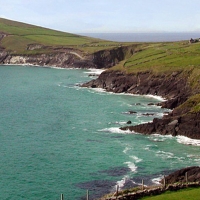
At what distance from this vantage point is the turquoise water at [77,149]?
57.7 meters

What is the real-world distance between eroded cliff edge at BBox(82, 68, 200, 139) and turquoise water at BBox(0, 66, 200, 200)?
310cm

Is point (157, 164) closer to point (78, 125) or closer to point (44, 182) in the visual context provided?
point (44, 182)

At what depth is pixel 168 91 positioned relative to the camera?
127 metres

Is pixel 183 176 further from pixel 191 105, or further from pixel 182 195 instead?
pixel 191 105

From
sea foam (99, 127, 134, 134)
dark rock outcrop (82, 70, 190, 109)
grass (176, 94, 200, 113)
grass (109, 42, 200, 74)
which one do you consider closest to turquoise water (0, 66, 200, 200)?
sea foam (99, 127, 134, 134)

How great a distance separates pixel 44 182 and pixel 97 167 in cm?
917

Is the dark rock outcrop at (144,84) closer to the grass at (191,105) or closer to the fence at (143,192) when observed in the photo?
the grass at (191,105)

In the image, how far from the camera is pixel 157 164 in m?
65.1

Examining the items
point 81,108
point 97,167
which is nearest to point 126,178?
point 97,167

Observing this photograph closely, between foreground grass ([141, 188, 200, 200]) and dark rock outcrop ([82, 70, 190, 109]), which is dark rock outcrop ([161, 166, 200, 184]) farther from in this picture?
dark rock outcrop ([82, 70, 190, 109])

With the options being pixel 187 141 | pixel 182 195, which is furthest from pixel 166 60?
pixel 182 195

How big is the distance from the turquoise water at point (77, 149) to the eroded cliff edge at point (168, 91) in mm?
3103

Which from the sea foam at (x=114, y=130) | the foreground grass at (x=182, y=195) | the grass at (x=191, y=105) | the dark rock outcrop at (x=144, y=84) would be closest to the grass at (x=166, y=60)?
the dark rock outcrop at (x=144, y=84)

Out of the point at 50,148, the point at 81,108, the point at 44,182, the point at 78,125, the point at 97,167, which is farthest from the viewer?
the point at 81,108
